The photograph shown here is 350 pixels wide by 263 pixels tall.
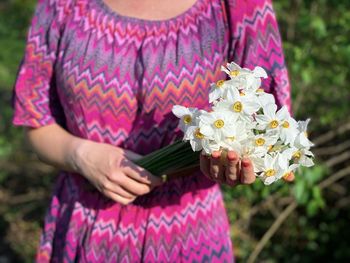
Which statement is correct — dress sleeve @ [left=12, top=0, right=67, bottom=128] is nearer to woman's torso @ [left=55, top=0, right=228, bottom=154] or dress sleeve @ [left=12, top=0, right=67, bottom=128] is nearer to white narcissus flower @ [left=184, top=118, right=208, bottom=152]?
woman's torso @ [left=55, top=0, right=228, bottom=154]

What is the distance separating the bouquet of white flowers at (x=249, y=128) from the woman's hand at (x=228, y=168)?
13 mm

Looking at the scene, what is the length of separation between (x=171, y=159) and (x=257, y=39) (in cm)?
30

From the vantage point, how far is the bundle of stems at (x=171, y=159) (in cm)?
122

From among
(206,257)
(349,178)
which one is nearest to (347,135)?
(349,178)

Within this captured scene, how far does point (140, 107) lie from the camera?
1342mm

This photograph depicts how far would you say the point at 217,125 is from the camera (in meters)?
1.04

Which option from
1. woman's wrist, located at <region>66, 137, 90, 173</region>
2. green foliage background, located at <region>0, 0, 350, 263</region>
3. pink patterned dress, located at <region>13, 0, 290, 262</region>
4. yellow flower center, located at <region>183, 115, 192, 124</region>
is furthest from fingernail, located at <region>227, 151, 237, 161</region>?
green foliage background, located at <region>0, 0, 350, 263</region>

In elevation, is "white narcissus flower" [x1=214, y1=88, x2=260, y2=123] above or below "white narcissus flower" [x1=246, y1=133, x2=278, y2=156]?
above

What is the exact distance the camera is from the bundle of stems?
1.22 metres

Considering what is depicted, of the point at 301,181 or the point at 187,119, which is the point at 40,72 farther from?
the point at 301,181

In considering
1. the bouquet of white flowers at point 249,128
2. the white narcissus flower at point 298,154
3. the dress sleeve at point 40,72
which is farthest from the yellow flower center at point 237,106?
the dress sleeve at point 40,72

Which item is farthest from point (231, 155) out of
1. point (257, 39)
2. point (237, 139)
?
point (257, 39)

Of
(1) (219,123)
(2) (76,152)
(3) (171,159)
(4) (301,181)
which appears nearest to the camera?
(1) (219,123)

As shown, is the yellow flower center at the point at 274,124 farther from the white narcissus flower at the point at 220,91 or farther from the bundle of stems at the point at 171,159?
the bundle of stems at the point at 171,159
